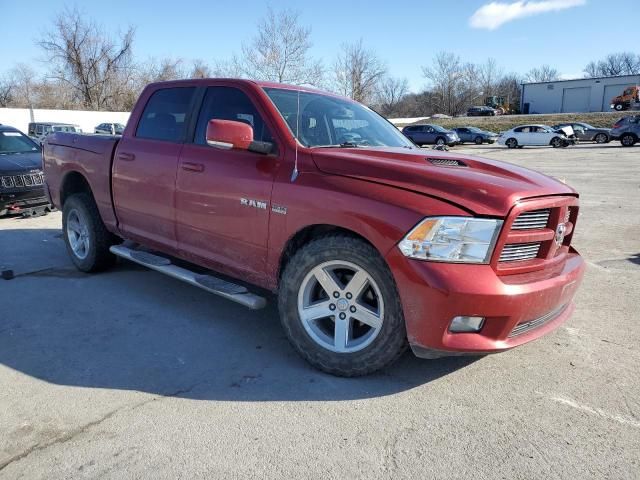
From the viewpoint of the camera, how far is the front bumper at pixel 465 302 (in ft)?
8.99

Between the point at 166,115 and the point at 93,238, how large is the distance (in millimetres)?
1658

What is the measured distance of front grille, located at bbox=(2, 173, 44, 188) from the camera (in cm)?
845

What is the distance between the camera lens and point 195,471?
7.83 feet

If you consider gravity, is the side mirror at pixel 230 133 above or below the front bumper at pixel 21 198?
above

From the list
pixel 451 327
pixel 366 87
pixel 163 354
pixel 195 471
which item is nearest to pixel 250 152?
pixel 163 354

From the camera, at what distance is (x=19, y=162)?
884cm

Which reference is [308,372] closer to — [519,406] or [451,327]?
[451,327]

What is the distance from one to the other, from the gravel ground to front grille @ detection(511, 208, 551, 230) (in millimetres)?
1011

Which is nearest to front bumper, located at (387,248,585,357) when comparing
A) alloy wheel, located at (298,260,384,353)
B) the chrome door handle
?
alloy wheel, located at (298,260,384,353)

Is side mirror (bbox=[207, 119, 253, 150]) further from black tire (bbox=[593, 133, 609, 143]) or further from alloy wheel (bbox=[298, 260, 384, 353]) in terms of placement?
black tire (bbox=[593, 133, 609, 143])

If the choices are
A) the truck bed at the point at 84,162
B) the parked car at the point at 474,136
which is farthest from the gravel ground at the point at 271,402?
the parked car at the point at 474,136

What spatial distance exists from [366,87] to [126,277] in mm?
36134

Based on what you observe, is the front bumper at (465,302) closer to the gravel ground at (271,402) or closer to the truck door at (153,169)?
the gravel ground at (271,402)

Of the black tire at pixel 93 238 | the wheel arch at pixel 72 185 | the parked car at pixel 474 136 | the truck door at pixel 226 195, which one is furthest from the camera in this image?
the parked car at pixel 474 136
